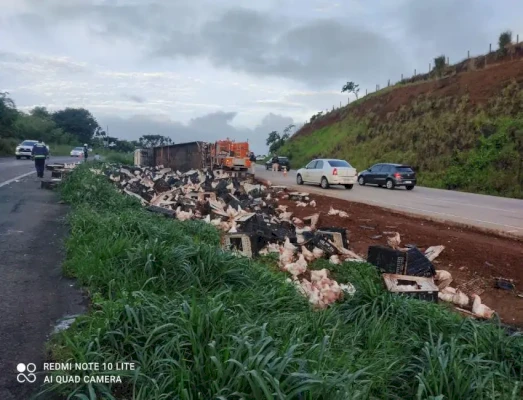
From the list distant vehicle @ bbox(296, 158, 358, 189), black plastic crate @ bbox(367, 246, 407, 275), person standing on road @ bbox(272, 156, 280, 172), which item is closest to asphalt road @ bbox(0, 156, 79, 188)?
distant vehicle @ bbox(296, 158, 358, 189)

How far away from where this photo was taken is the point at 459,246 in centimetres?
1016

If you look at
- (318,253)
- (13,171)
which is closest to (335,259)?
(318,253)

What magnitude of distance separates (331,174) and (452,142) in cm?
1456

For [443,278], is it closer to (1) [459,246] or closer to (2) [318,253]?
(2) [318,253]

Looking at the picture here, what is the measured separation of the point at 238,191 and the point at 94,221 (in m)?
9.74

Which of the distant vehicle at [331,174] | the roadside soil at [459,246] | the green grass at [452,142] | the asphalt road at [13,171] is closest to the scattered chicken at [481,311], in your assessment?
the roadside soil at [459,246]

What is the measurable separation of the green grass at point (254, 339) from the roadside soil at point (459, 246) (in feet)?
7.76

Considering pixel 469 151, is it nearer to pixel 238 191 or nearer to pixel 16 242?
pixel 238 191

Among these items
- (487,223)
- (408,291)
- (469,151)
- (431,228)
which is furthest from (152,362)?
(469,151)

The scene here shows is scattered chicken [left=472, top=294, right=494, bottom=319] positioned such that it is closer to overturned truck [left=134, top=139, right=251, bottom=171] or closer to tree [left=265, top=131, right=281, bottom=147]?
overturned truck [left=134, top=139, right=251, bottom=171]

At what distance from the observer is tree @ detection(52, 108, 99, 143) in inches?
3885

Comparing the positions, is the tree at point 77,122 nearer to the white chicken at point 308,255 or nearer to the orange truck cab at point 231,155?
the orange truck cab at point 231,155

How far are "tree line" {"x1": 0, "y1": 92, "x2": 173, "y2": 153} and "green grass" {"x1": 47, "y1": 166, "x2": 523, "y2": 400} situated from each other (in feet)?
114

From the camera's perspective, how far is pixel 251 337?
361 centimetres
